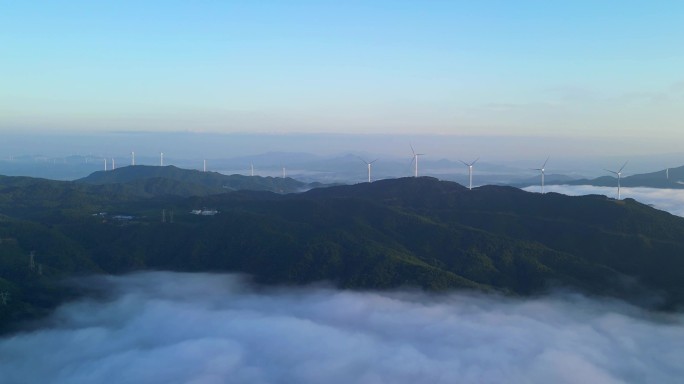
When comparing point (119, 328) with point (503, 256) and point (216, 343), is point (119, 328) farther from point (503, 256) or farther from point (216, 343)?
point (503, 256)

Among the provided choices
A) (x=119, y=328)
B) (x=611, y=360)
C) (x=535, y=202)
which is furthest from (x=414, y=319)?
(x=535, y=202)

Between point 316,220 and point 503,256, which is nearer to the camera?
point 503,256

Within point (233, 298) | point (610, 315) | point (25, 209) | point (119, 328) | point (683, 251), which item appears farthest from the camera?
point (25, 209)

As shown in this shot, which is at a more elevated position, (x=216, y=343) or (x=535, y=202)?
(x=535, y=202)

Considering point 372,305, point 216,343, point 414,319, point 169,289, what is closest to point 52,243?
point 169,289

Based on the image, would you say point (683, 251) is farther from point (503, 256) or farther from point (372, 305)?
point (372, 305)

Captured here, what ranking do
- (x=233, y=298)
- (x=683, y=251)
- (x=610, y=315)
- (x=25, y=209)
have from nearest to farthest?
1. (x=610, y=315)
2. (x=233, y=298)
3. (x=683, y=251)
4. (x=25, y=209)
